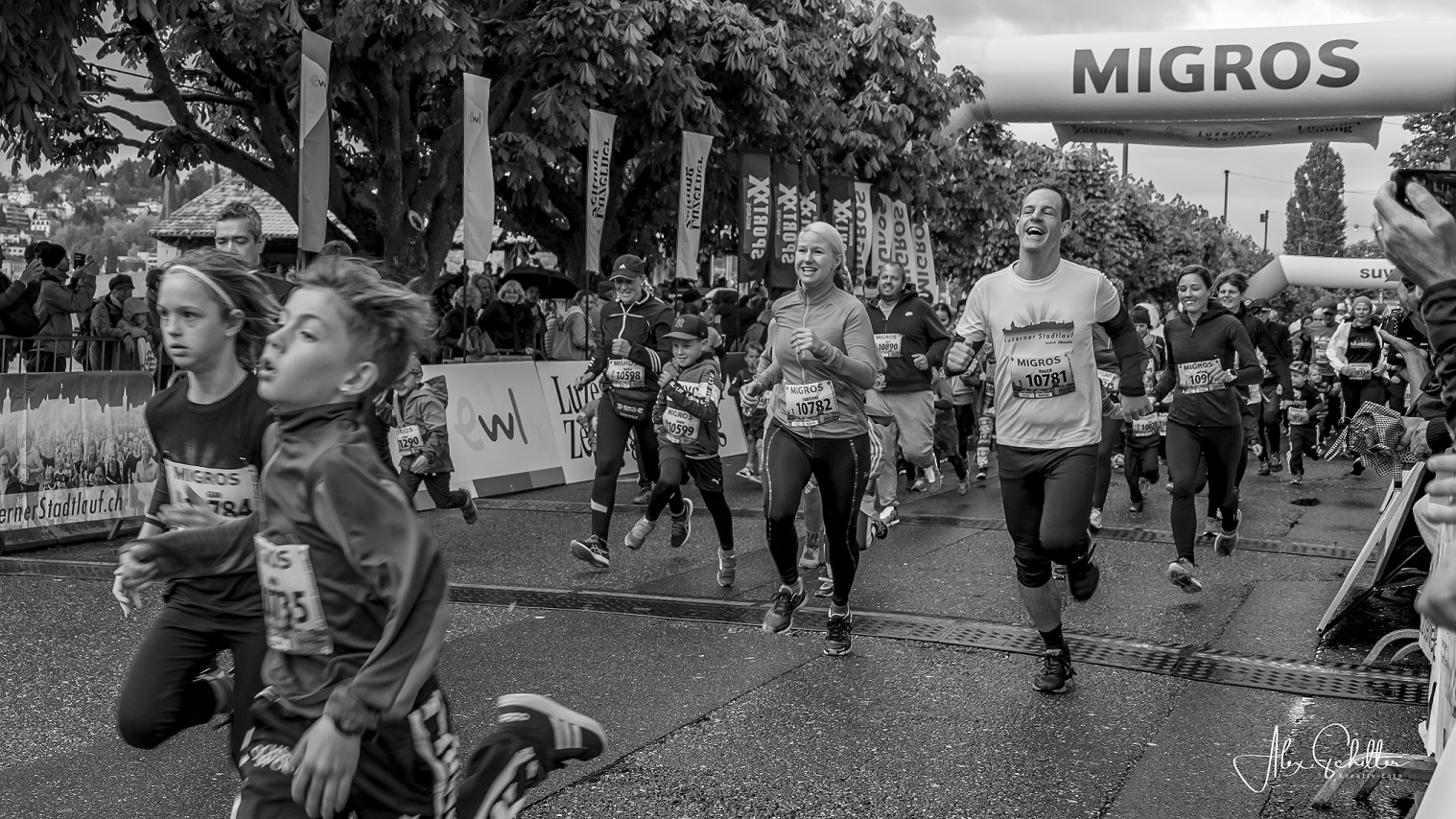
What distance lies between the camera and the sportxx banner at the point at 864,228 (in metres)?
20.9

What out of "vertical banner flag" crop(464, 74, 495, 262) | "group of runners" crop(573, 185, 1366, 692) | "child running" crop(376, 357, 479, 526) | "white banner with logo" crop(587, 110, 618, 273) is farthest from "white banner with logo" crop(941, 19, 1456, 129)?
"white banner with logo" crop(587, 110, 618, 273)

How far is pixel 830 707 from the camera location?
5383 mm

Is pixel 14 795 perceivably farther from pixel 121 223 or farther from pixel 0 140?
pixel 121 223

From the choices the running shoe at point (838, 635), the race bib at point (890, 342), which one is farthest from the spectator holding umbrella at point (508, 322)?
the running shoe at point (838, 635)

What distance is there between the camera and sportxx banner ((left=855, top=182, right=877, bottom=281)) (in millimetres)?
20906

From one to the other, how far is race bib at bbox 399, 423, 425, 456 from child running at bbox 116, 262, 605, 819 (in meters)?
5.44

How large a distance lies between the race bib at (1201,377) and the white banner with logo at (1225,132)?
8.78ft

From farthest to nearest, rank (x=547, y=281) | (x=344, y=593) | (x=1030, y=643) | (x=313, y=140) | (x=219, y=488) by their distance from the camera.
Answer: (x=547, y=281) < (x=313, y=140) < (x=1030, y=643) < (x=219, y=488) < (x=344, y=593)

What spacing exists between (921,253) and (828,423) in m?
16.6

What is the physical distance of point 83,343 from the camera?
1145 centimetres

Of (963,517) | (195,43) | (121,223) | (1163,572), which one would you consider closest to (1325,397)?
(963,517)

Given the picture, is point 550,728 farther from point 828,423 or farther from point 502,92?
point 502,92

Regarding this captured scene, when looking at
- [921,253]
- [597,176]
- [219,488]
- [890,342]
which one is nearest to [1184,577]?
[890,342]

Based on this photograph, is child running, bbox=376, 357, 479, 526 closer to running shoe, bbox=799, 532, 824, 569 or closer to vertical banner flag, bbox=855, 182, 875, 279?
running shoe, bbox=799, 532, 824, 569
